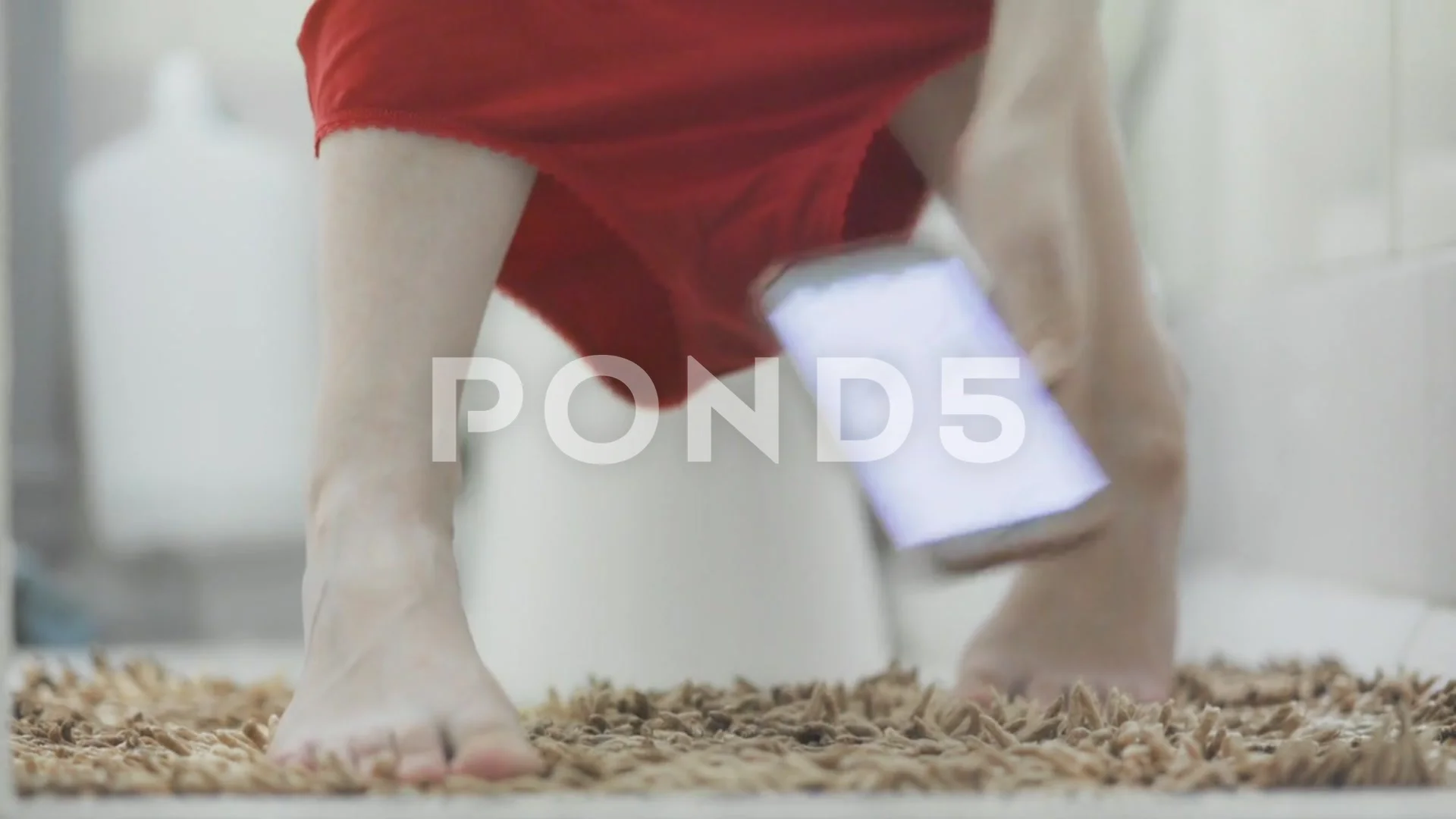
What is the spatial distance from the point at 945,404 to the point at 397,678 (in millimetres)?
258

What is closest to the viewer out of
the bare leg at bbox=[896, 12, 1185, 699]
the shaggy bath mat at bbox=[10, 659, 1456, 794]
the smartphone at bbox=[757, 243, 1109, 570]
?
the shaggy bath mat at bbox=[10, 659, 1456, 794]

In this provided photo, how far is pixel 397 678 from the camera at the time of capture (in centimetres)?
48

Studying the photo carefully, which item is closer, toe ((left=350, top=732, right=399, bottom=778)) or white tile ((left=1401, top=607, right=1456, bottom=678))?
toe ((left=350, top=732, right=399, bottom=778))

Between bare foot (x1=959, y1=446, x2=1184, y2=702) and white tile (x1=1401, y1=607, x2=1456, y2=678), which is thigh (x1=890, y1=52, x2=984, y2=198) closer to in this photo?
bare foot (x1=959, y1=446, x2=1184, y2=702)

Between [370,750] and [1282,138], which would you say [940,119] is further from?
[370,750]

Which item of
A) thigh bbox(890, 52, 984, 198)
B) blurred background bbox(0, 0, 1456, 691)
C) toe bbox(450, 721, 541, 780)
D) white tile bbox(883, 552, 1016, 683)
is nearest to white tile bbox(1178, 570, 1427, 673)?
blurred background bbox(0, 0, 1456, 691)

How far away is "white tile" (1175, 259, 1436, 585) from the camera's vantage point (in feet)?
2.23

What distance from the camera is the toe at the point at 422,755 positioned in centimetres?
43

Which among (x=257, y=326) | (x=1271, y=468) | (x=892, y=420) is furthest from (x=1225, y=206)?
(x=257, y=326)

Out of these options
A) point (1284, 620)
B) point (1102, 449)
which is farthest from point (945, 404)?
point (1284, 620)

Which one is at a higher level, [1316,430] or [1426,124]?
[1426,124]

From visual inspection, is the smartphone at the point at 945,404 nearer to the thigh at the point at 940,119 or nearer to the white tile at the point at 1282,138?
the thigh at the point at 940,119

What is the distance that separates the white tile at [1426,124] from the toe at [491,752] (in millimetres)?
523

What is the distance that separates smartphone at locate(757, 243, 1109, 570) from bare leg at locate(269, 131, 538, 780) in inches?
6.3
